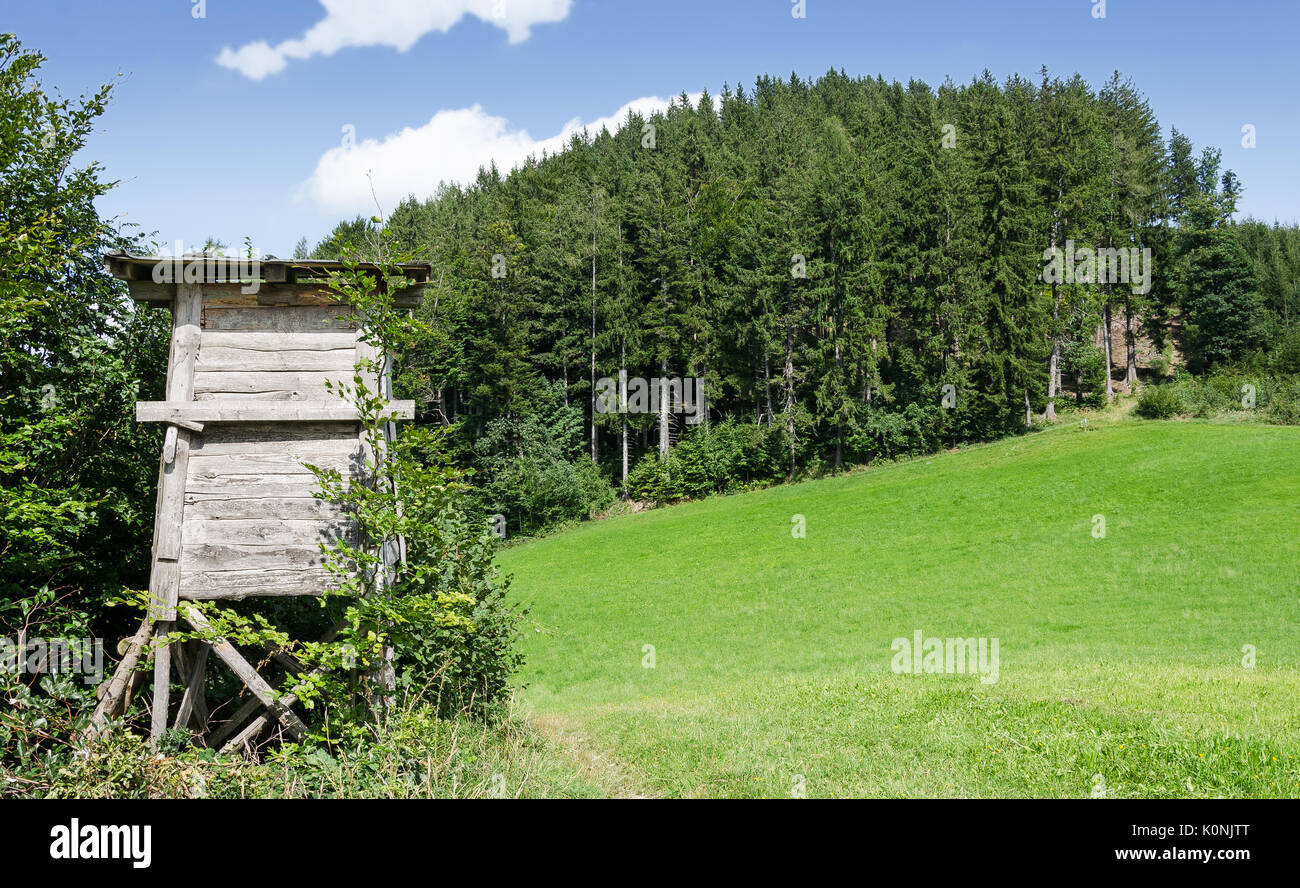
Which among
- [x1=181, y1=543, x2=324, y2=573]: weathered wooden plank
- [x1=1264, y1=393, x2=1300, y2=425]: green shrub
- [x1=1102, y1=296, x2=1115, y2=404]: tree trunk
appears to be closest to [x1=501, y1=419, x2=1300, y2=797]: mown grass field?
[x1=181, y1=543, x2=324, y2=573]: weathered wooden plank

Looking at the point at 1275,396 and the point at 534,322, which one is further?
the point at 534,322

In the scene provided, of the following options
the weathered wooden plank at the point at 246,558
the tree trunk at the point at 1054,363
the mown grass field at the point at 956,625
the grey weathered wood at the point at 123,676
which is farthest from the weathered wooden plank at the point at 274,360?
the tree trunk at the point at 1054,363

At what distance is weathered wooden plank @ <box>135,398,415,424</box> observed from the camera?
6.13m

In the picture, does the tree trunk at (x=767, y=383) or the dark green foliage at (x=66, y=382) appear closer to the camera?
the dark green foliage at (x=66, y=382)

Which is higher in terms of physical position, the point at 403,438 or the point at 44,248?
the point at 44,248

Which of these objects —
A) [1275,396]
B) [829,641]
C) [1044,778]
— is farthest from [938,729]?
[1275,396]

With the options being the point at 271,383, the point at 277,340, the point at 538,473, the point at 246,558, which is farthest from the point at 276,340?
the point at 538,473

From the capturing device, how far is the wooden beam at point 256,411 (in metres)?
6.13

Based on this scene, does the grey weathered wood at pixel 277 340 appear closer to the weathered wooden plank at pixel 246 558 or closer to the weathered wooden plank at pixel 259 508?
the weathered wooden plank at pixel 259 508

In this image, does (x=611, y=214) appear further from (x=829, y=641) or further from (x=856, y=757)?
(x=856, y=757)

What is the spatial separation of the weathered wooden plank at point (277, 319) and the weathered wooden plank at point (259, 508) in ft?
4.78

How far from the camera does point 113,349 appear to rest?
8.08 metres

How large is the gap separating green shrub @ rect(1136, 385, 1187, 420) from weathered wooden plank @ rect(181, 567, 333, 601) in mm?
44966

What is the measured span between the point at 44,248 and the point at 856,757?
893 centimetres
